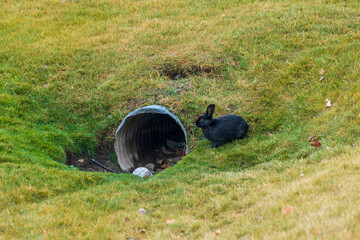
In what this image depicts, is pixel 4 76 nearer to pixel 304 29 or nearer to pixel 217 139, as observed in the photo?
pixel 217 139

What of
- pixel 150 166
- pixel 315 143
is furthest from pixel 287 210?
pixel 150 166

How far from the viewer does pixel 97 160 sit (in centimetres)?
944

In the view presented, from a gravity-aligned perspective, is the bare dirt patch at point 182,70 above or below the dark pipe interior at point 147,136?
above

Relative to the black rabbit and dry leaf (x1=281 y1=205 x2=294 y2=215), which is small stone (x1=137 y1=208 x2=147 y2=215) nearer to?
dry leaf (x1=281 y1=205 x2=294 y2=215)

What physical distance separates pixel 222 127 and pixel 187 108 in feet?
5.80

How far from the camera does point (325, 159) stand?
6031 mm

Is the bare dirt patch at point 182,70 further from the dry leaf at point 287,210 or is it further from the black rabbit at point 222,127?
the dry leaf at point 287,210

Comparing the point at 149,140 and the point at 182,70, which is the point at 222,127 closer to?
the point at 182,70

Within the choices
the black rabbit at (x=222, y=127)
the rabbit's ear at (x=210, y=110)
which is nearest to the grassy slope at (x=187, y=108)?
the black rabbit at (x=222, y=127)

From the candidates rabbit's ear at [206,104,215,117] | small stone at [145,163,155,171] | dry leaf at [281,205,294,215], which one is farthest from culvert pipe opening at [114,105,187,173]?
dry leaf at [281,205,294,215]

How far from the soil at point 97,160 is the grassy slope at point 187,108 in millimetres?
230

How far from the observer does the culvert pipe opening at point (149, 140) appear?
9414mm

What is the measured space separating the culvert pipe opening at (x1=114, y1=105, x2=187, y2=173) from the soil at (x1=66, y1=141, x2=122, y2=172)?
24cm

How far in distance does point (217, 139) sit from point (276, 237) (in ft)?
14.2
